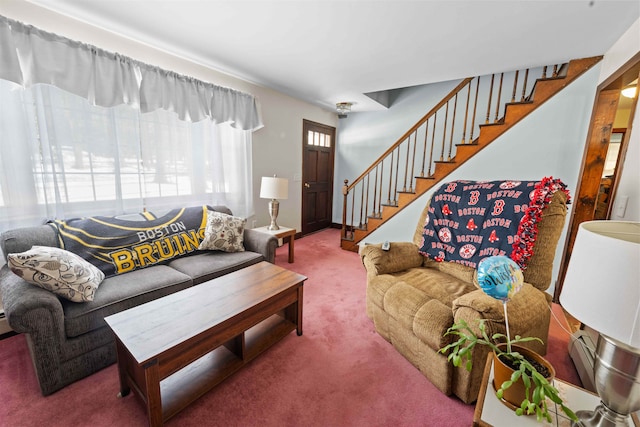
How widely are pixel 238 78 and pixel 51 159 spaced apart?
2.03 m

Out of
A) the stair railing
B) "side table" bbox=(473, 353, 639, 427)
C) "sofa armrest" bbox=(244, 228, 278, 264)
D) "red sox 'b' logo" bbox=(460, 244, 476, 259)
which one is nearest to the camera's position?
"side table" bbox=(473, 353, 639, 427)

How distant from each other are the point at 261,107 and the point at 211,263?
2267 mm

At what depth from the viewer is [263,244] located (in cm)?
261

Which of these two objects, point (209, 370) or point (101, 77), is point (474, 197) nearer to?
point (209, 370)

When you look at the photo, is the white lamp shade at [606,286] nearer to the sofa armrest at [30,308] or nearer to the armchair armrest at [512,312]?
the armchair armrest at [512,312]

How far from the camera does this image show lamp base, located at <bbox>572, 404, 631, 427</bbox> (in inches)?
31.0

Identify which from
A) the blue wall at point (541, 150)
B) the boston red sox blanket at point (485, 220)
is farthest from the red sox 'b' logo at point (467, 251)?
the blue wall at point (541, 150)

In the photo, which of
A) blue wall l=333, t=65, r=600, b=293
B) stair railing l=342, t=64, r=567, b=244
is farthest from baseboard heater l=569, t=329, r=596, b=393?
stair railing l=342, t=64, r=567, b=244

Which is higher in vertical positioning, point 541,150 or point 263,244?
point 541,150

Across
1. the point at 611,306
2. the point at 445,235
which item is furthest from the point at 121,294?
the point at 445,235

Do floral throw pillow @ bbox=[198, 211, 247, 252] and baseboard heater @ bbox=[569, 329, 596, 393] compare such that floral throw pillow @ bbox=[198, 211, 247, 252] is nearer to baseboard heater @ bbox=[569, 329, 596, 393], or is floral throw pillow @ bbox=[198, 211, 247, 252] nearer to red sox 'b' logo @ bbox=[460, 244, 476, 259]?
red sox 'b' logo @ bbox=[460, 244, 476, 259]

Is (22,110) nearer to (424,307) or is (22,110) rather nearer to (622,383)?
(424,307)

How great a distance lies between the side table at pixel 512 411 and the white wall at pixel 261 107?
3134 millimetres

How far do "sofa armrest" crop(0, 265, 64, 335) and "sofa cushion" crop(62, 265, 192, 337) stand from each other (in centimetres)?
7
